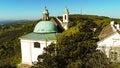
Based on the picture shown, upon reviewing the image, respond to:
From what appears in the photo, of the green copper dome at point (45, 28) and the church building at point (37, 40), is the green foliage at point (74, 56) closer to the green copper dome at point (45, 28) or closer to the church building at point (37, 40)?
the church building at point (37, 40)

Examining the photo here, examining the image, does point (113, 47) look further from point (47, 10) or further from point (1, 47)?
point (1, 47)

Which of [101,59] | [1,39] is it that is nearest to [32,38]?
[101,59]

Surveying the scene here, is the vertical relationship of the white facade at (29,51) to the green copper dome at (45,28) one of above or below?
below

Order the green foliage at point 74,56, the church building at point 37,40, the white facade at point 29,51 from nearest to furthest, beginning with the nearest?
the green foliage at point 74,56
the church building at point 37,40
the white facade at point 29,51

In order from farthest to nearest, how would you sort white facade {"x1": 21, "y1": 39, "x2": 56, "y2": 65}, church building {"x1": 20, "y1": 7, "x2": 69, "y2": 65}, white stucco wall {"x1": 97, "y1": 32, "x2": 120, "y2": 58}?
1. white facade {"x1": 21, "y1": 39, "x2": 56, "y2": 65}
2. church building {"x1": 20, "y1": 7, "x2": 69, "y2": 65}
3. white stucco wall {"x1": 97, "y1": 32, "x2": 120, "y2": 58}

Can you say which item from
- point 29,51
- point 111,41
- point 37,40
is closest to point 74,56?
point 111,41

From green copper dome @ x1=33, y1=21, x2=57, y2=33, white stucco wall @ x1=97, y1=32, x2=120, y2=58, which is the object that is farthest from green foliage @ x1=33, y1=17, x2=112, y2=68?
green copper dome @ x1=33, y1=21, x2=57, y2=33

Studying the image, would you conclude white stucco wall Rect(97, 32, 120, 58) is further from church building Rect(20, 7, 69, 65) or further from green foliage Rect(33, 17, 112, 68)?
church building Rect(20, 7, 69, 65)

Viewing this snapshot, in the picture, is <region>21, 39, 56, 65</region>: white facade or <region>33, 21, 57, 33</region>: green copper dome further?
<region>33, 21, 57, 33</region>: green copper dome

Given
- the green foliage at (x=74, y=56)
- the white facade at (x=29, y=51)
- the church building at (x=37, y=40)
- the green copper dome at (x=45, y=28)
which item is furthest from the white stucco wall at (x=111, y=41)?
the green copper dome at (x=45, y=28)

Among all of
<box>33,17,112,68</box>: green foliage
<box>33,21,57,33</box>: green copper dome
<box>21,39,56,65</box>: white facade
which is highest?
<box>33,21,57,33</box>: green copper dome

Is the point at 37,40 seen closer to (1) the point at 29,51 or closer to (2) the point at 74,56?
(1) the point at 29,51
